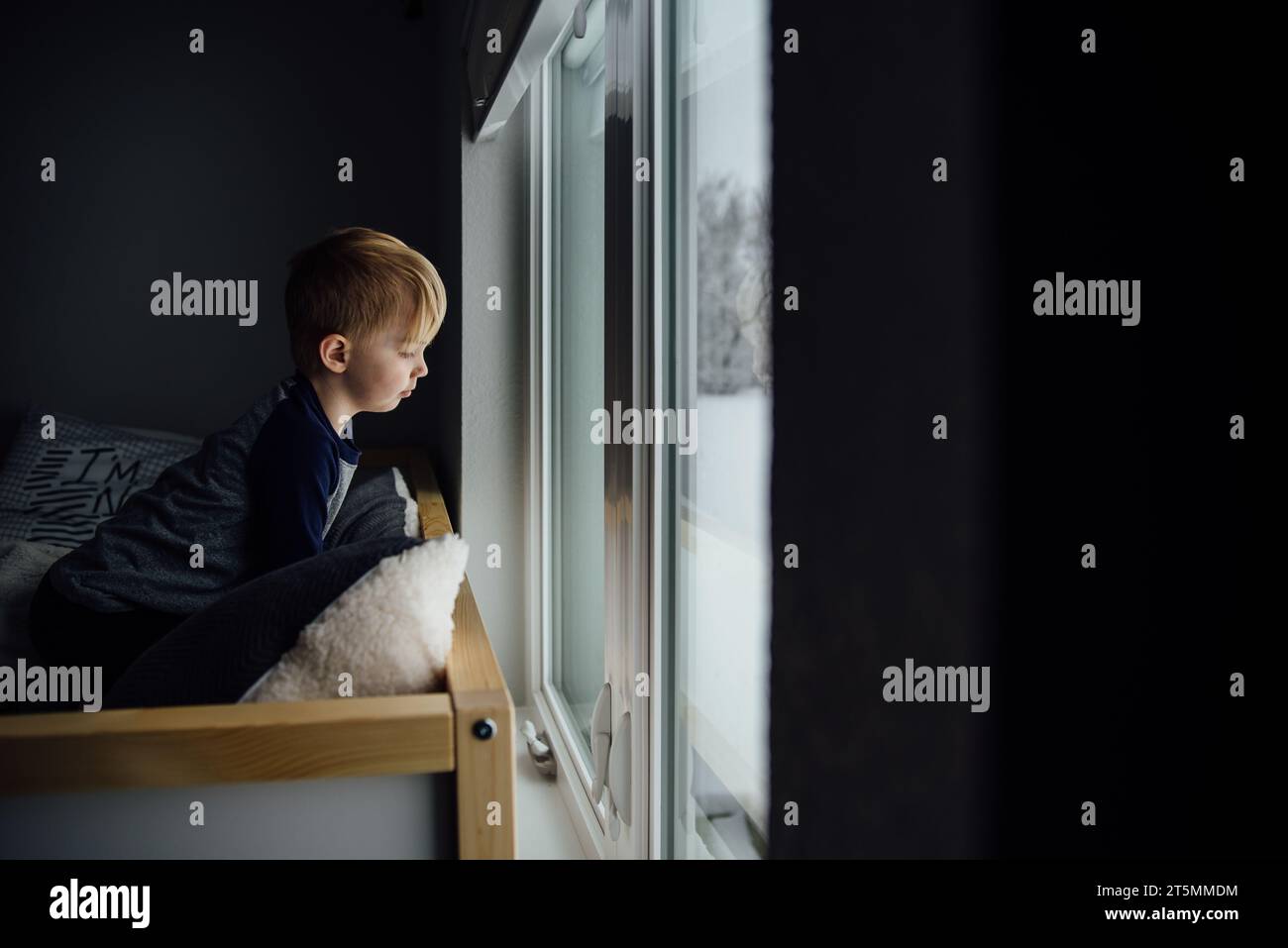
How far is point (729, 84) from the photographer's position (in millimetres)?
868

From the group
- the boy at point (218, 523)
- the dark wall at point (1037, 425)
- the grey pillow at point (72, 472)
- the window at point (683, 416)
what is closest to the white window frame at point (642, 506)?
the window at point (683, 416)

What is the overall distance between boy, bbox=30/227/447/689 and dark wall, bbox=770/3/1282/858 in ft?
2.39

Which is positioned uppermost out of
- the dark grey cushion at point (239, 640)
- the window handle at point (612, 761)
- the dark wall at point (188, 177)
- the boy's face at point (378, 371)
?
the dark wall at point (188, 177)

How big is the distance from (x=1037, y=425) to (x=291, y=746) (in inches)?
20.9

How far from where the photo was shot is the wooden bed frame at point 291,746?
2.03 ft

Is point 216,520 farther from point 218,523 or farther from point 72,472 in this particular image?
point 72,472

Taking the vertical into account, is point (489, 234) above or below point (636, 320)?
above

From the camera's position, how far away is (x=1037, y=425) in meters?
0.37

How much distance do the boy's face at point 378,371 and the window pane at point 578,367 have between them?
0.31 meters

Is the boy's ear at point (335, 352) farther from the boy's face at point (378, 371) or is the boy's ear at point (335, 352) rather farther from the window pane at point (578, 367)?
the window pane at point (578, 367)
